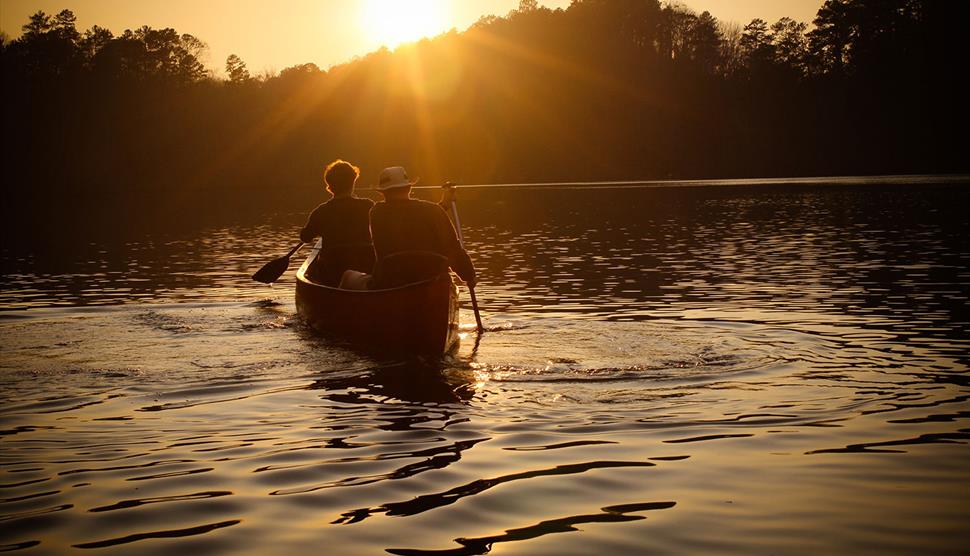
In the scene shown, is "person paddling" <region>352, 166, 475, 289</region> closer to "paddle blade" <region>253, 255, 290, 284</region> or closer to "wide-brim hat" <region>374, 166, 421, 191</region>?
"wide-brim hat" <region>374, 166, 421, 191</region>

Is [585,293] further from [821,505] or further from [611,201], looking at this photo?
[611,201]

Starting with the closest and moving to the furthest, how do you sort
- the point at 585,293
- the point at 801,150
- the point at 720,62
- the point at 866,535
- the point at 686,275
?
the point at 866,535, the point at 585,293, the point at 686,275, the point at 801,150, the point at 720,62

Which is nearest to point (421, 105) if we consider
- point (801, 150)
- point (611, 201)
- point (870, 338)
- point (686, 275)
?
point (801, 150)

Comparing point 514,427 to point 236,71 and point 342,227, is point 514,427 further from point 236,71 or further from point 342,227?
point 236,71

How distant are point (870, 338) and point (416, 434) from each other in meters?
6.20

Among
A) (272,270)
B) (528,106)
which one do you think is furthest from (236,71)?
(272,270)

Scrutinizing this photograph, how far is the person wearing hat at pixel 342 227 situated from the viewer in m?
13.2

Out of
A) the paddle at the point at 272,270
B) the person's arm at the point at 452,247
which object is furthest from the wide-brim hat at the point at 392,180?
the paddle at the point at 272,270

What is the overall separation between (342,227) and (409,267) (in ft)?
8.75

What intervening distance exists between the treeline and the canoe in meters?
75.1

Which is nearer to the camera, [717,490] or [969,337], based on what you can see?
[717,490]

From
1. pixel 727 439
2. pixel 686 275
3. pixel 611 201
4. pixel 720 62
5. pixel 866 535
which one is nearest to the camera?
pixel 866 535

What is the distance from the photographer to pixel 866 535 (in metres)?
5.10

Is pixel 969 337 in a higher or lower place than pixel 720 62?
lower
